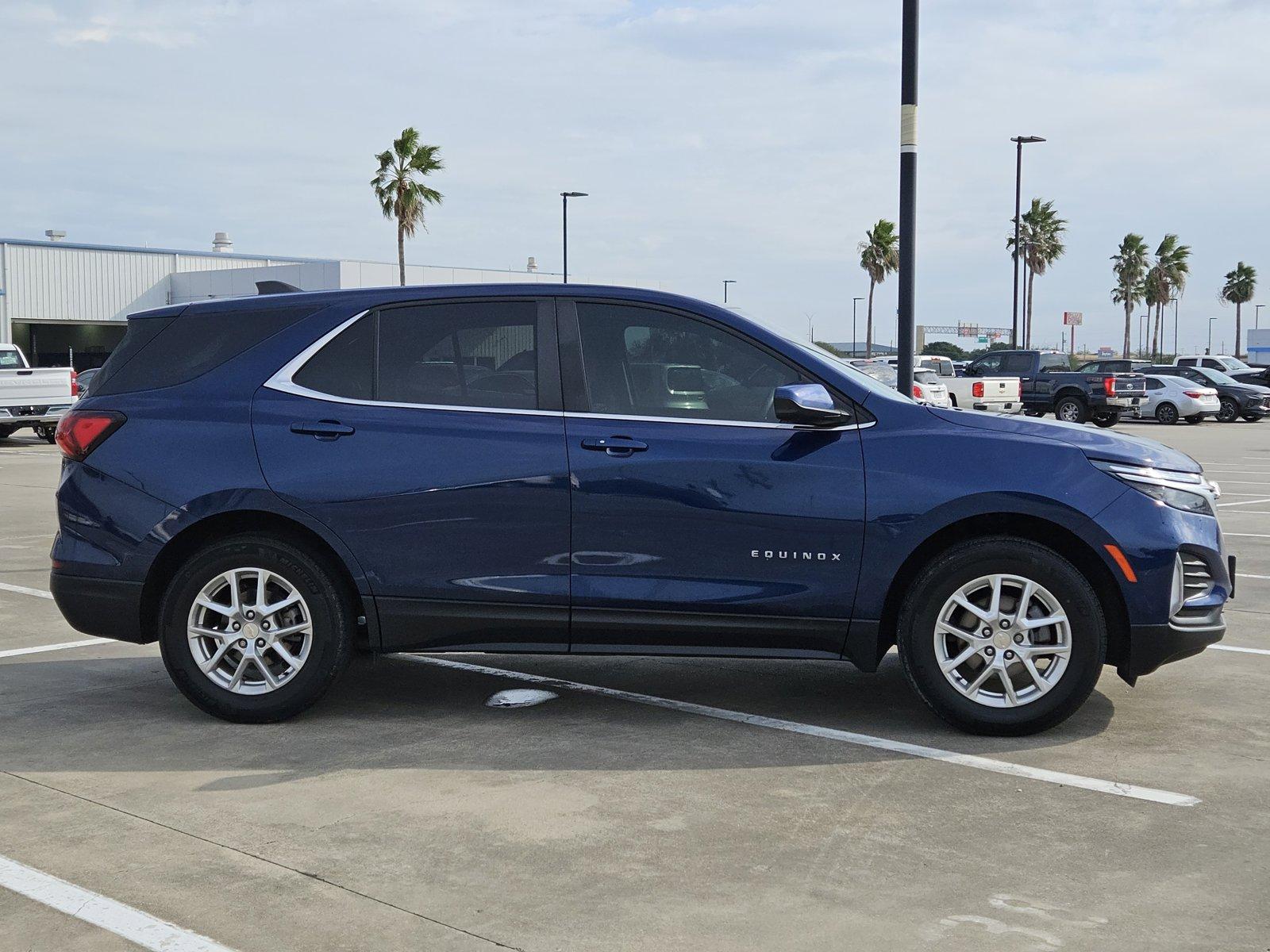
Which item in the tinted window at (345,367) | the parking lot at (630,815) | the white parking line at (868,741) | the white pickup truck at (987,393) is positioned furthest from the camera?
the white pickup truck at (987,393)

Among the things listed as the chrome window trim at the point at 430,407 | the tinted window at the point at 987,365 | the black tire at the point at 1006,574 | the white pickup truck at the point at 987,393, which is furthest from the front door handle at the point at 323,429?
the tinted window at the point at 987,365

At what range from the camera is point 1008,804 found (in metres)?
4.61

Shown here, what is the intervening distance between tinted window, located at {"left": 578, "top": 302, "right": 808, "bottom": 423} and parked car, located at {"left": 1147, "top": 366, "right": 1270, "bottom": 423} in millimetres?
34744

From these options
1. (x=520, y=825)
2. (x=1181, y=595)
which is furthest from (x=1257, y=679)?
(x=520, y=825)

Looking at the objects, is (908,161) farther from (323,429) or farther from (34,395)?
(34,395)

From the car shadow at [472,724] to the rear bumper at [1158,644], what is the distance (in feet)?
1.25

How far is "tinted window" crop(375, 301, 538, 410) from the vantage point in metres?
5.64

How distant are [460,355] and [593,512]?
90cm

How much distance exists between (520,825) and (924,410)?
7.72 ft

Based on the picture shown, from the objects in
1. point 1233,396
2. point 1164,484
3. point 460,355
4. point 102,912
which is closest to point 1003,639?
point 1164,484

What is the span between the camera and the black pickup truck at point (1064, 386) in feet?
108

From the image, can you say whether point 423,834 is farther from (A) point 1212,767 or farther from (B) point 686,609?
(A) point 1212,767

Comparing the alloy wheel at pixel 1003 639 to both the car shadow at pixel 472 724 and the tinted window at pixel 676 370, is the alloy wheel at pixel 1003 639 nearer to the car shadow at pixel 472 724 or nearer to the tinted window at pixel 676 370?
the car shadow at pixel 472 724

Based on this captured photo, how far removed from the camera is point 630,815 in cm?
450
